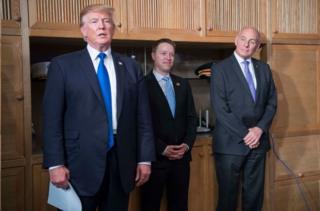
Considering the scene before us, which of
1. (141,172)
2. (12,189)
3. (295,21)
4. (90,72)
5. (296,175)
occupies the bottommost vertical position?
(296,175)

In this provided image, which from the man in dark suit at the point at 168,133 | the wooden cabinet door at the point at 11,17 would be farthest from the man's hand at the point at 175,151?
the wooden cabinet door at the point at 11,17

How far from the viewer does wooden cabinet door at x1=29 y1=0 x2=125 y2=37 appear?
1976 mm

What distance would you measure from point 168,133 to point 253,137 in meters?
0.51

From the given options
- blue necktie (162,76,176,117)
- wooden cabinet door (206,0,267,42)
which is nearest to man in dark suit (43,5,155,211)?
blue necktie (162,76,176,117)

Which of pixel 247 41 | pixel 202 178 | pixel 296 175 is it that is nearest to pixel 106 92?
pixel 247 41

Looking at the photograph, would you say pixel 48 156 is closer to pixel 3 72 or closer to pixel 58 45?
pixel 3 72

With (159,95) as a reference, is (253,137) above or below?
below

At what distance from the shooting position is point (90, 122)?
1.52 meters

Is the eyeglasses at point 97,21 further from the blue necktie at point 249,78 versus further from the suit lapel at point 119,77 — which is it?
the blue necktie at point 249,78

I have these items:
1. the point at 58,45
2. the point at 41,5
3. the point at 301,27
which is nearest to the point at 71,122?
the point at 41,5

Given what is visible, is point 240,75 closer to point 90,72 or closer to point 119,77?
point 119,77

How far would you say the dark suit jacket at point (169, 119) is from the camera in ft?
7.08

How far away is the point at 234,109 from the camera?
226 cm

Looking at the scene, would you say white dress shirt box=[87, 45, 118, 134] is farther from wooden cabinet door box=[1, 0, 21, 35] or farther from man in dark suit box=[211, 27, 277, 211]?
man in dark suit box=[211, 27, 277, 211]
